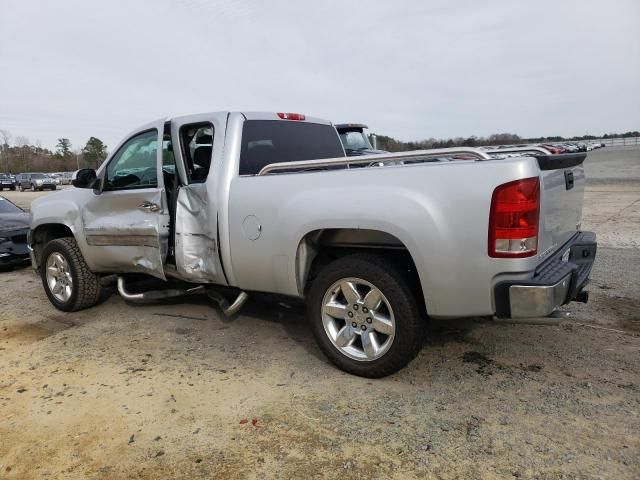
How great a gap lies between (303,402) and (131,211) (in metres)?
2.53

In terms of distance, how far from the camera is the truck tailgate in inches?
116

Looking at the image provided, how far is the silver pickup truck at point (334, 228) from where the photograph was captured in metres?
2.80

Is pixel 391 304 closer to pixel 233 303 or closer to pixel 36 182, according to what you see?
pixel 233 303

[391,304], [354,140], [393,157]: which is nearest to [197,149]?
[393,157]

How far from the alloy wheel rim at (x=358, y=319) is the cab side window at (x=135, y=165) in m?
2.07

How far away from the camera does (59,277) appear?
5285mm

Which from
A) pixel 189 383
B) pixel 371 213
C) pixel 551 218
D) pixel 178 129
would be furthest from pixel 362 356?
pixel 178 129

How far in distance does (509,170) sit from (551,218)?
0.63 meters

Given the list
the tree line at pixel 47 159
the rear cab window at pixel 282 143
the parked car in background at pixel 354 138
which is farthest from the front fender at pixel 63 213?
the tree line at pixel 47 159

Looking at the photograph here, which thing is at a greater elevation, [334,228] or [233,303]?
[334,228]

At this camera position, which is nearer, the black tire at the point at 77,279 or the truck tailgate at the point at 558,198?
the truck tailgate at the point at 558,198

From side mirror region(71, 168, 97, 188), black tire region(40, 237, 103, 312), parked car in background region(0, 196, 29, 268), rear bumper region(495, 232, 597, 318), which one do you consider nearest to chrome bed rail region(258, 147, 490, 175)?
rear bumper region(495, 232, 597, 318)

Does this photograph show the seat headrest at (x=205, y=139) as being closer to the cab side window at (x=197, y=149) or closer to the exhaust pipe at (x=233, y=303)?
the cab side window at (x=197, y=149)

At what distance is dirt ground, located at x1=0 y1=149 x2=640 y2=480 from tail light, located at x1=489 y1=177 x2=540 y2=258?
0.98m
